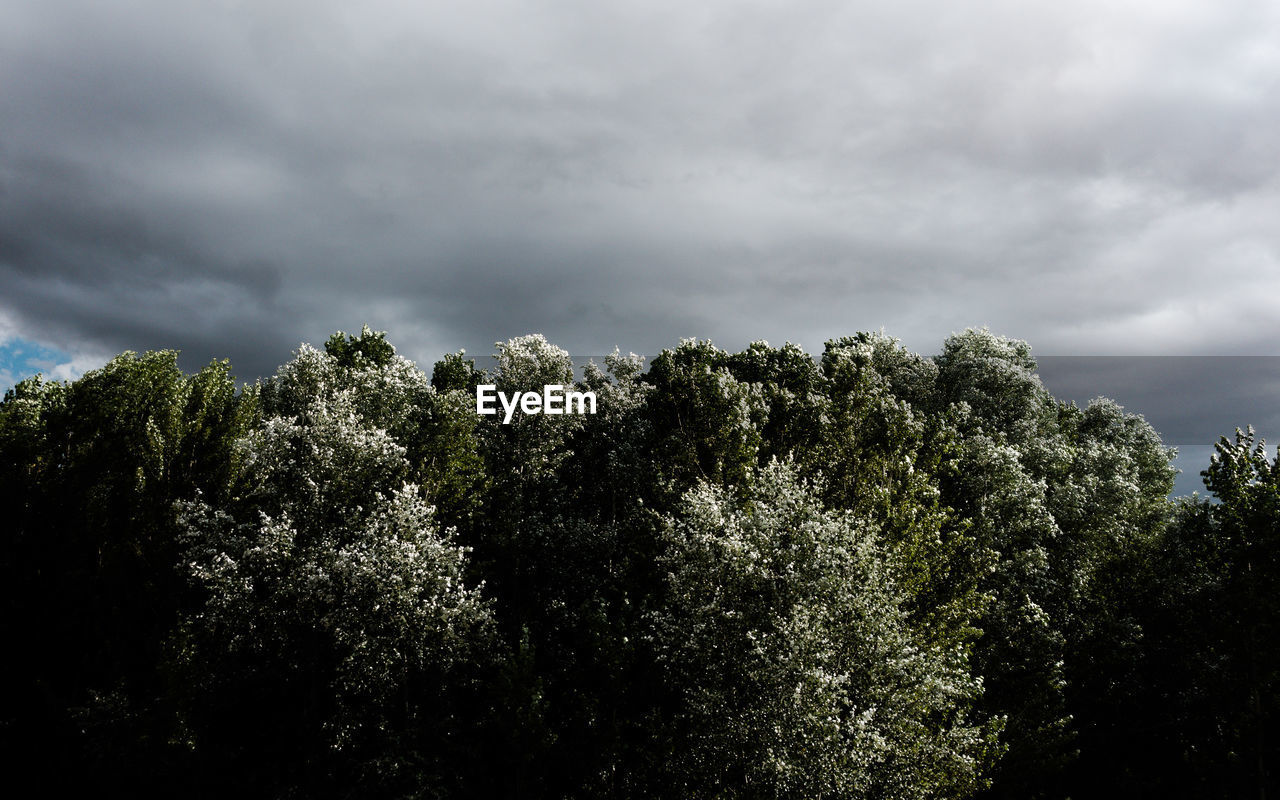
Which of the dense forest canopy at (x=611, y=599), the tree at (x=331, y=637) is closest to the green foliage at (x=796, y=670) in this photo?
the dense forest canopy at (x=611, y=599)

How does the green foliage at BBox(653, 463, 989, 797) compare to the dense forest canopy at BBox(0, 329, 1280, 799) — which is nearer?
the green foliage at BBox(653, 463, 989, 797)

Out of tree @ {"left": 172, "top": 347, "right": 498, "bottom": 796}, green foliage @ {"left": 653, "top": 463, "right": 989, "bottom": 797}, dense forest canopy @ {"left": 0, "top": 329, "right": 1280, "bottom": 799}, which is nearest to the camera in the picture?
green foliage @ {"left": 653, "top": 463, "right": 989, "bottom": 797}

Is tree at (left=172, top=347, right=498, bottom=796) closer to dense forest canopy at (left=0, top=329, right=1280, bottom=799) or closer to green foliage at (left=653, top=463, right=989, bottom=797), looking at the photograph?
dense forest canopy at (left=0, top=329, right=1280, bottom=799)

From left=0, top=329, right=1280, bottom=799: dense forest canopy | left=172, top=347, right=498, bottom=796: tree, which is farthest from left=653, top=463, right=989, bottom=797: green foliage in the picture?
left=172, top=347, right=498, bottom=796: tree

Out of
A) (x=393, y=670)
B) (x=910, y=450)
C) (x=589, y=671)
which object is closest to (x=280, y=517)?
(x=393, y=670)

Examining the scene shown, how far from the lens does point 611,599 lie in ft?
142

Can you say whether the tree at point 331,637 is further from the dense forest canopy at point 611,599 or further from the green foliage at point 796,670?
the green foliage at point 796,670

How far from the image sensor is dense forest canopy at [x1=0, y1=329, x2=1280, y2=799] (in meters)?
26.4

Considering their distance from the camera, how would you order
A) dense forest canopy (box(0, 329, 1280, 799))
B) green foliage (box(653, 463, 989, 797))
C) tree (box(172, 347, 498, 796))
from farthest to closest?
tree (box(172, 347, 498, 796))
dense forest canopy (box(0, 329, 1280, 799))
green foliage (box(653, 463, 989, 797))

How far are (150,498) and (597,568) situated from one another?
78.9ft

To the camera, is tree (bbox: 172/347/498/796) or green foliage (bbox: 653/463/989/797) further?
tree (bbox: 172/347/498/796)

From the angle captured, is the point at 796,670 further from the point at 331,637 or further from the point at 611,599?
the point at 611,599

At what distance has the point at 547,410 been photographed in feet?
155

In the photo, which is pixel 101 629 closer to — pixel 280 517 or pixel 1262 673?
pixel 280 517
